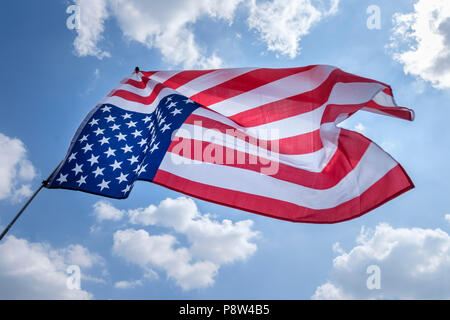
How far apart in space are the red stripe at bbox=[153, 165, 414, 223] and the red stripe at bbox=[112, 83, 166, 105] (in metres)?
2.39

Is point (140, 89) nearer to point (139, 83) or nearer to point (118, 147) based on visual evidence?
point (139, 83)

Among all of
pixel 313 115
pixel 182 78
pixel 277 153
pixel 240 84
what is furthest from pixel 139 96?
pixel 313 115

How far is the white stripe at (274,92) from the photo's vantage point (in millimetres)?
8109

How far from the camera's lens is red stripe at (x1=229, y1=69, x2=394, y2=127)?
784 centimetres

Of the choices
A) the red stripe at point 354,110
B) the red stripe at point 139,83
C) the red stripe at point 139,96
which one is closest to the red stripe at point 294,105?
the red stripe at point 354,110

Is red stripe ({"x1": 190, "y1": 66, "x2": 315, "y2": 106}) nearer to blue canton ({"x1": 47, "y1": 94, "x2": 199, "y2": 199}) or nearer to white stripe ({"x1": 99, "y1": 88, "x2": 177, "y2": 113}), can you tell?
blue canton ({"x1": 47, "y1": 94, "x2": 199, "y2": 199})

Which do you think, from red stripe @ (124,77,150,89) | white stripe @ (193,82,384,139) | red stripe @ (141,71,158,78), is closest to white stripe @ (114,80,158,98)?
red stripe @ (124,77,150,89)

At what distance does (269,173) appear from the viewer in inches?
295

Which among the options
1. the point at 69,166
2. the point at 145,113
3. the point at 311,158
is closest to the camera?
the point at 69,166

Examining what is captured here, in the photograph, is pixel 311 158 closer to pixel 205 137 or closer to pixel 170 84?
pixel 205 137

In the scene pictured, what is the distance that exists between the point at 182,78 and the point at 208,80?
2.21 ft

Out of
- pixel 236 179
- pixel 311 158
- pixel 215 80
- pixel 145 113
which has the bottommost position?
pixel 236 179
